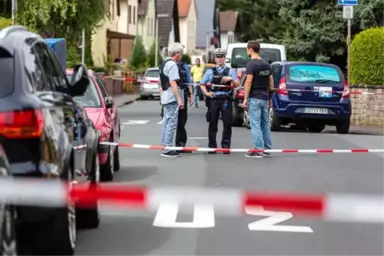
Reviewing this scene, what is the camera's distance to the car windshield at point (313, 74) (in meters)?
22.1

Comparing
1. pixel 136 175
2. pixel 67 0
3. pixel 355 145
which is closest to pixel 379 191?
pixel 136 175

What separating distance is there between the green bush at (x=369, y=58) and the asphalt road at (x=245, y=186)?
5.49 meters

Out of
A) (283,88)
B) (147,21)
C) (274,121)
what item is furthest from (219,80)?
(147,21)

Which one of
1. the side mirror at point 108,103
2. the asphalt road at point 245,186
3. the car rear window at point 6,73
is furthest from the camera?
the side mirror at point 108,103

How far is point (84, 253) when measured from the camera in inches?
313

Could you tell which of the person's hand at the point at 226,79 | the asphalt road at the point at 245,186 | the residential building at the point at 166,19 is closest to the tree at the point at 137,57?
the residential building at the point at 166,19

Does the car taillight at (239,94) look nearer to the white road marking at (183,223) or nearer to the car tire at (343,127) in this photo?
the car tire at (343,127)

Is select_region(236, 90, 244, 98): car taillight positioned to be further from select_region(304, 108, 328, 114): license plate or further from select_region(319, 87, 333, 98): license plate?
select_region(319, 87, 333, 98): license plate

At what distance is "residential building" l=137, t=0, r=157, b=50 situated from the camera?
82438 millimetres

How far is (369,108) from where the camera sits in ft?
87.1

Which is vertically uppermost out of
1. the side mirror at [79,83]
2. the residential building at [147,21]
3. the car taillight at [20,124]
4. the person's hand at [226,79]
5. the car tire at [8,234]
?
the residential building at [147,21]

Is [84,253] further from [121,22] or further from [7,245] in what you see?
[121,22]

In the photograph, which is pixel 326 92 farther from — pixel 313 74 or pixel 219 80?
pixel 219 80

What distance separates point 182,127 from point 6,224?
34.7 feet
